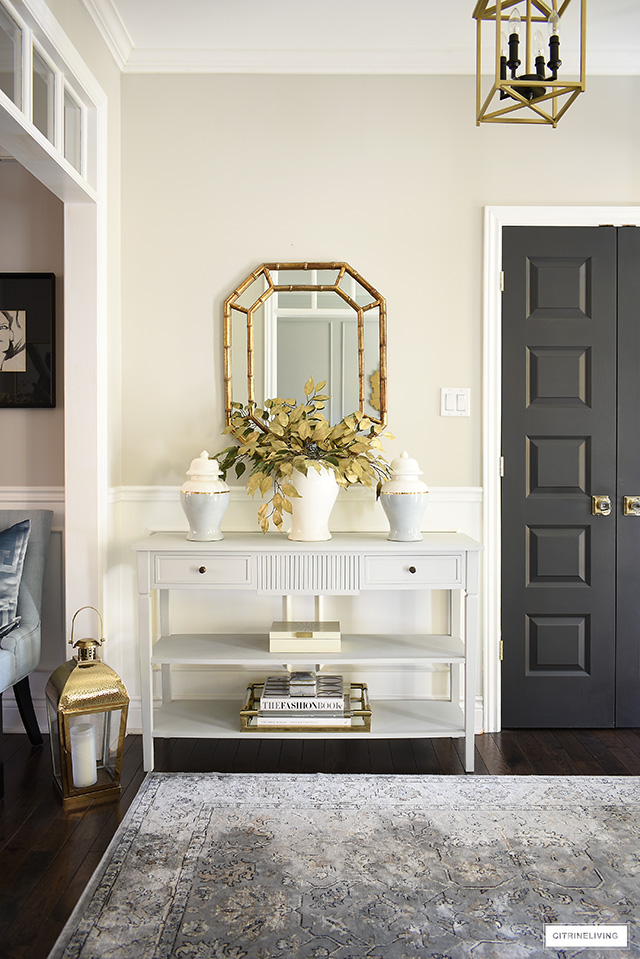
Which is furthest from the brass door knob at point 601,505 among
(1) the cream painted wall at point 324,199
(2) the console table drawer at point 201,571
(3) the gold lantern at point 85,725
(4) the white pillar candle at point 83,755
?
(4) the white pillar candle at point 83,755

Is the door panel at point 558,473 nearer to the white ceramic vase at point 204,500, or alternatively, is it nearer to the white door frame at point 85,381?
the white ceramic vase at point 204,500

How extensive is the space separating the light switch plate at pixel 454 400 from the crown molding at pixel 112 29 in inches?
74.4

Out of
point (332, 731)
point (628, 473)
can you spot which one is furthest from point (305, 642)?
point (628, 473)

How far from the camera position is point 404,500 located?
8.50ft

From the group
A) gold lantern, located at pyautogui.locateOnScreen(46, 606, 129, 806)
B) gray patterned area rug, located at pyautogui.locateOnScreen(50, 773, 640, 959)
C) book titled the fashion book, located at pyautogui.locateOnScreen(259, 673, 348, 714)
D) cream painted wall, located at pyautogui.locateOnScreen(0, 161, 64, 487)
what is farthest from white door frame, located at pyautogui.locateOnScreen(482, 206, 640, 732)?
cream painted wall, located at pyautogui.locateOnScreen(0, 161, 64, 487)

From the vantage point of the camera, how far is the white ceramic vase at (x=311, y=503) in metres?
2.59

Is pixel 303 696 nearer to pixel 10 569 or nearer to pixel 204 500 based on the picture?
pixel 204 500

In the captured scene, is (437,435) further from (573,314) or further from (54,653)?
(54,653)

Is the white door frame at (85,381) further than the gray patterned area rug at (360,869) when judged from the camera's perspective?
Yes

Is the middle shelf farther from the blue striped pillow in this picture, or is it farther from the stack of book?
the blue striped pillow

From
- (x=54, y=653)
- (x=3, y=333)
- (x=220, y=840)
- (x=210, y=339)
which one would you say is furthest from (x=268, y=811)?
(x=3, y=333)

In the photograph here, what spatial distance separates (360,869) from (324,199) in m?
2.46

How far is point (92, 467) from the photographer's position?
264cm

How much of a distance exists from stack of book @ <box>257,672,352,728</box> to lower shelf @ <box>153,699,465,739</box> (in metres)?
0.04
